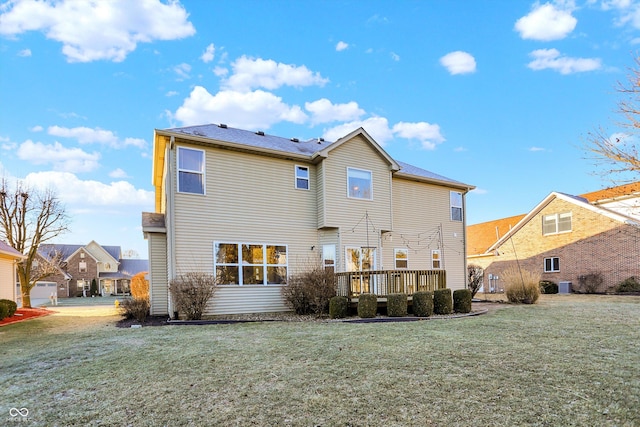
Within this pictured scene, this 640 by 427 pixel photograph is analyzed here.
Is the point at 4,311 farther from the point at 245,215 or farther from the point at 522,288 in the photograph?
the point at 522,288

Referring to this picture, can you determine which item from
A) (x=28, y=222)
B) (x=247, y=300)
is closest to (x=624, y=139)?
(x=247, y=300)

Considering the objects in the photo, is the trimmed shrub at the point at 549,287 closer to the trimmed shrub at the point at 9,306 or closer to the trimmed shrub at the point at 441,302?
the trimmed shrub at the point at 441,302

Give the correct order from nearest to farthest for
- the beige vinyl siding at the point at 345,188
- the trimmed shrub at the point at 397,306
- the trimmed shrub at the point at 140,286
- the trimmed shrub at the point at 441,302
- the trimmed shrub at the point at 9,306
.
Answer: the trimmed shrub at the point at 397,306 → the trimmed shrub at the point at 441,302 → the trimmed shrub at the point at 9,306 → the beige vinyl siding at the point at 345,188 → the trimmed shrub at the point at 140,286

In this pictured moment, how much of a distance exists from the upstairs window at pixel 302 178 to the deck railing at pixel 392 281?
3743 mm

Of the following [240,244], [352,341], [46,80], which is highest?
[46,80]

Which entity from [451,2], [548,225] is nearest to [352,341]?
[451,2]

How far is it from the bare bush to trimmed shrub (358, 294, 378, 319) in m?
4.52

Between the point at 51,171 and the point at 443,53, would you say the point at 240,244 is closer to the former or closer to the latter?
the point at 443,53

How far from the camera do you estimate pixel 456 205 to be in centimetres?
1741

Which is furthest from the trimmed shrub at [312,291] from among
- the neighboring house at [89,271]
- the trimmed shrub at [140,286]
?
the neighboring house at [89,271]

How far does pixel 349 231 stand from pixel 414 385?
953 centimetres

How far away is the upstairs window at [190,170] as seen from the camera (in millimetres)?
11438

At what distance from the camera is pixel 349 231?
44.8 ft

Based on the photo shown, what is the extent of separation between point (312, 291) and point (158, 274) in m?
5.56
